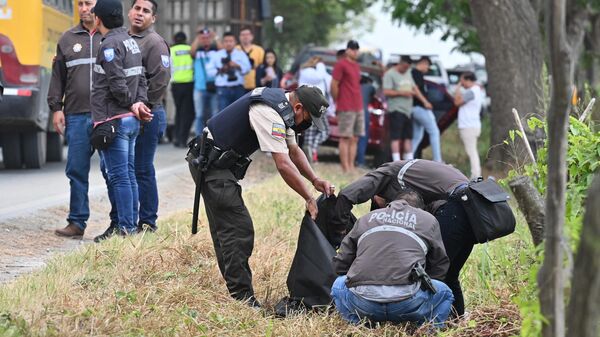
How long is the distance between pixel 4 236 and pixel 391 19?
20.0m

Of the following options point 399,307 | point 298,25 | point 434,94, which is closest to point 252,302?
point 399,307

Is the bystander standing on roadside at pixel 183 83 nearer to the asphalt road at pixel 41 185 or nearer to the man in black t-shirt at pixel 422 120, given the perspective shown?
the asphalt road at pixel 41 185

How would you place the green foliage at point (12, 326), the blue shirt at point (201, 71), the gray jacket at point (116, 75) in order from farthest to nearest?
the blue shirt at point (201, 71)
the gray jacket at point (116, 75)
the green foliage at point (12, 326)

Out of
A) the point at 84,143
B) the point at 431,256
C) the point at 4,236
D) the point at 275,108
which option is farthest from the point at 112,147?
the point at 431,256

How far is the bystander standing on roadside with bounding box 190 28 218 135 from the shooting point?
18.8 m

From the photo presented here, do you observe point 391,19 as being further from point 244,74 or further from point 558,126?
point 558,126

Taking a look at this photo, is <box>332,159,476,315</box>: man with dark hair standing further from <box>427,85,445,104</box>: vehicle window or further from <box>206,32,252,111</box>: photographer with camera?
<box>427,85,445,104</box>: vehicle window

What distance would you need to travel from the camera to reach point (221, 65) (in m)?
18.5

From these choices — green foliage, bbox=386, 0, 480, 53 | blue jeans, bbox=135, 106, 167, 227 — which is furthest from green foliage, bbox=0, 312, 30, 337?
green foliage, bbox=386, 0, 480, 53

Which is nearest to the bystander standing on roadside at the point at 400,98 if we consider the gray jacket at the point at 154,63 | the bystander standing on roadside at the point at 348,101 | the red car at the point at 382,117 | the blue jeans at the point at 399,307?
the bystander standing on roadside at the point at 348,101

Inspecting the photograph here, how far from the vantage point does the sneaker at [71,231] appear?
9.86m

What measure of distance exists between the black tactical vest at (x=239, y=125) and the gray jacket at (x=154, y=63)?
2478mm

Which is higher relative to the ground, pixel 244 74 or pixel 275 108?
pixel 275 108

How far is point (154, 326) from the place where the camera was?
248 inches
